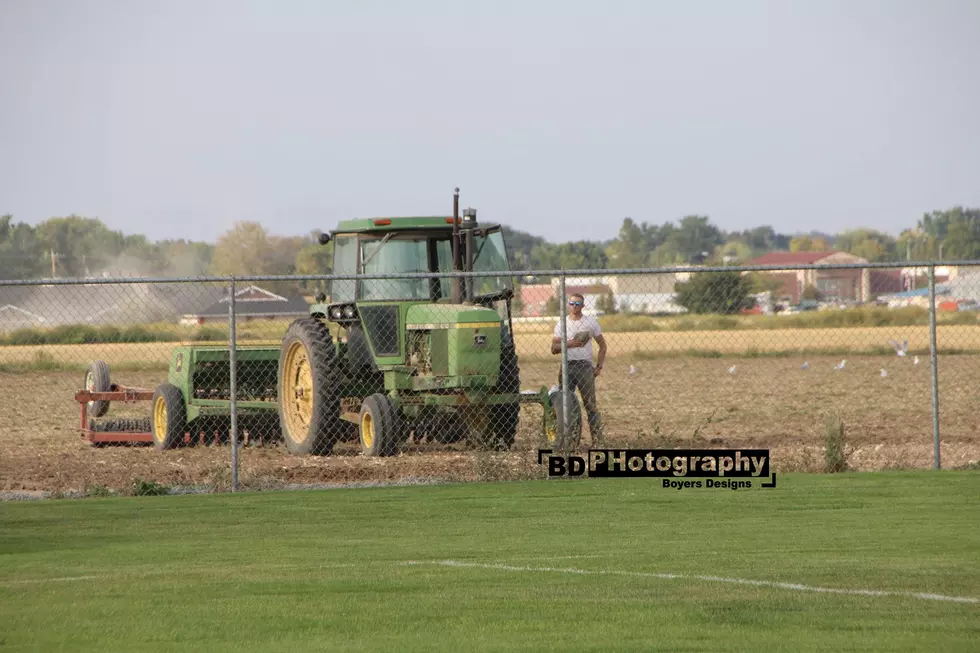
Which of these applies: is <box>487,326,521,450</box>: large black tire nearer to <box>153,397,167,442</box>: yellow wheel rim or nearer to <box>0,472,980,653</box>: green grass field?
A: <box>0,472,980,653</box>: green grass field

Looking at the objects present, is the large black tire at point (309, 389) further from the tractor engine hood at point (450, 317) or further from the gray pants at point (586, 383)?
the gray pants at point (586, 383)

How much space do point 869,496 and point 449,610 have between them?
5474 mm

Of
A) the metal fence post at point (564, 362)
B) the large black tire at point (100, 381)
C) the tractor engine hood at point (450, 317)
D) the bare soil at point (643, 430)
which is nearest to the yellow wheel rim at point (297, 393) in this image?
the bare soil at point (643, 430)

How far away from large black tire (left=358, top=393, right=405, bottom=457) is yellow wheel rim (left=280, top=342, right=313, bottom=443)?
1.18m

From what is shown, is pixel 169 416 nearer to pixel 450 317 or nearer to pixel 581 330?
pixel 450 317

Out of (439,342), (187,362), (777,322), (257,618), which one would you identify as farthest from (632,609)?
(777,322)

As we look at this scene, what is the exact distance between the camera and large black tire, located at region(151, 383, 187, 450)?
17.4 meters

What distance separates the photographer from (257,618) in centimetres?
694

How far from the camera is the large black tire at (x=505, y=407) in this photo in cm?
1568

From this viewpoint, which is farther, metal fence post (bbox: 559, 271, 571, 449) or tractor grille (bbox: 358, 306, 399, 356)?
tractor grille (bbox: 358, 306, 399, 356)

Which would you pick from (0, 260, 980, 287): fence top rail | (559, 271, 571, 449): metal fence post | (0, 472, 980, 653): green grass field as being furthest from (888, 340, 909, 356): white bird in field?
(0, 472, 980, 653): green grass field

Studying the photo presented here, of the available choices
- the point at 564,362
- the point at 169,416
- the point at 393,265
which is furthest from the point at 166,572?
the point at 169,416

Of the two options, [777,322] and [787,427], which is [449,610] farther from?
[777,322]

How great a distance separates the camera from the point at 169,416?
17.4 meters
